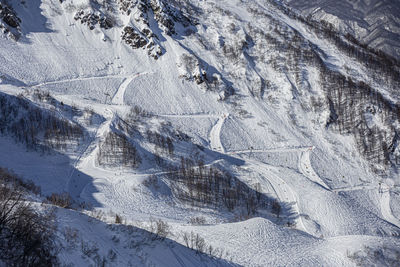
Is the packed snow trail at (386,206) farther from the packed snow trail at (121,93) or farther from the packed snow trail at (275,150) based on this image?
the packed snow trail at (121,93)

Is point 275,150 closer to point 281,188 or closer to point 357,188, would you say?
point 281,188

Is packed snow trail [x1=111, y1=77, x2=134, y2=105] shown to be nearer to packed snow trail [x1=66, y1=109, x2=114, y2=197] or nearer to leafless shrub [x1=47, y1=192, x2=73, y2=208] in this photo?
packed snow trail [x1=66, y1=109, x2=114, y2=197]

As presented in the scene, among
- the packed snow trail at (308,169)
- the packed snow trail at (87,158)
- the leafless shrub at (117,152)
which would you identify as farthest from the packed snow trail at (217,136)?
the packed snow trail at (87,158)

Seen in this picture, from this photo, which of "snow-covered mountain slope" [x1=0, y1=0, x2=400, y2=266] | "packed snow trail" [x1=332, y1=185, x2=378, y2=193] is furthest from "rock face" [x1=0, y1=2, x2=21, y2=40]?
"packed snow trail" [x1=332, y1=185, x2=378, y2=193]

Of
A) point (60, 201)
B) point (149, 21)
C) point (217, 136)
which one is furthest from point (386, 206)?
point (149, 21)

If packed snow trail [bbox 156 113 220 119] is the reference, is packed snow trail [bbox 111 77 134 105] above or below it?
above
